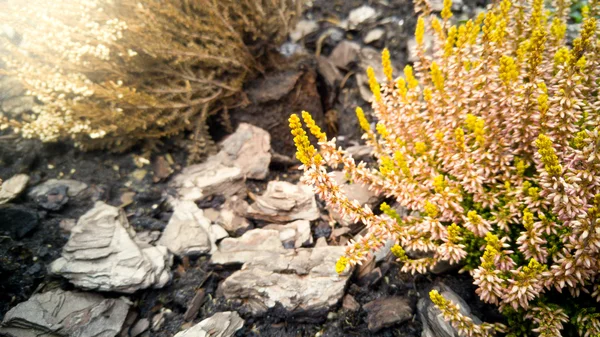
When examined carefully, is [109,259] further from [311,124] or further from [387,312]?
[387,312]

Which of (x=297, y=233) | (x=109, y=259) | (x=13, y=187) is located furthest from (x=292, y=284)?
(x=13, y=187)

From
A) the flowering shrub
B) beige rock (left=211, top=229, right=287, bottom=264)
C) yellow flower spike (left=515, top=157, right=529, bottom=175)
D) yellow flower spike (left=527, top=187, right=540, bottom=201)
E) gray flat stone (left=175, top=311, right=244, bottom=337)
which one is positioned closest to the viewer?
the flowering shrub

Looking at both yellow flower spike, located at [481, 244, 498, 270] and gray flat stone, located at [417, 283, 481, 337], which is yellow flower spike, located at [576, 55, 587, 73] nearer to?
yellow flower spike, located at [481, 244, 498, 270]

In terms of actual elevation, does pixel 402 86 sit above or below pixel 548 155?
above

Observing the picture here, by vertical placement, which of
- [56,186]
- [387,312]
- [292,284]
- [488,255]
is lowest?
[387,312]

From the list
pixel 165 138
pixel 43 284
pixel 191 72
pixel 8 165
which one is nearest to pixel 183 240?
pixel 43 284

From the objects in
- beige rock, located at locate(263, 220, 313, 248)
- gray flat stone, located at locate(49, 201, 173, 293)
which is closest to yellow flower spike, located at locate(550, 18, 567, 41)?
beige rock, located at locate(263, 220, 313, 248)

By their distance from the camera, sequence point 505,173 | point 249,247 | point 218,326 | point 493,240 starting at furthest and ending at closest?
1. point 249,247
2. point 218,326
3. point 505,173
4. point 493,240

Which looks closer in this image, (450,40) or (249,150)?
(450,40)
